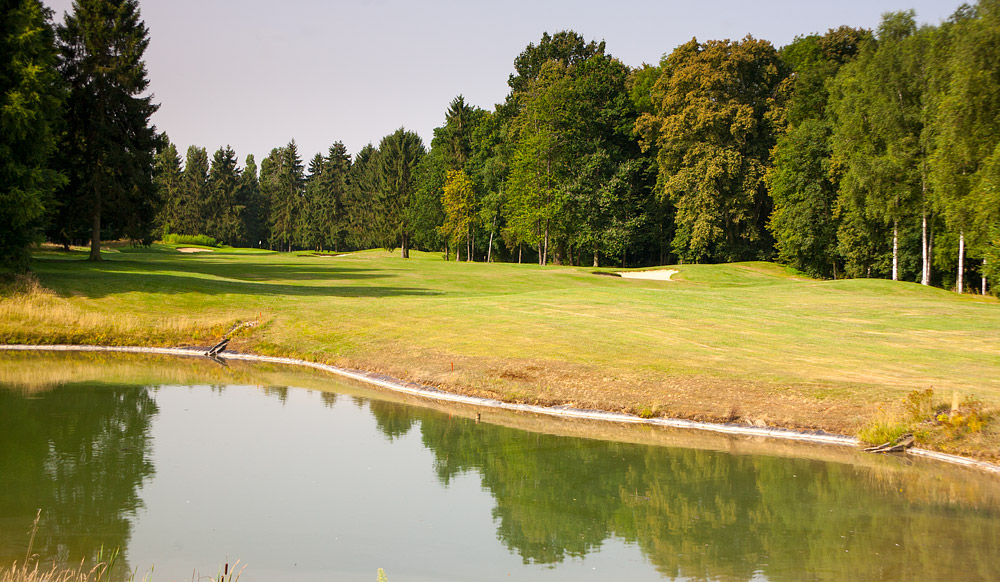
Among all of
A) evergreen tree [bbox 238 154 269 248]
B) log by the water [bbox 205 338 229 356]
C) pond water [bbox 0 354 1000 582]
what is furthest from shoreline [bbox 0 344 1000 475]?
evergreen tree [bbox 238 154 269 248]

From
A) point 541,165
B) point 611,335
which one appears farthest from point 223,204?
point 611,335

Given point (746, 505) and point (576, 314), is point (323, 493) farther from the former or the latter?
point (576, 314)

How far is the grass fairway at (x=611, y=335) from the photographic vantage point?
17.0 metres

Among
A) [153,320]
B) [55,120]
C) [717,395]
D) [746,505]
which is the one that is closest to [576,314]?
[717,395]

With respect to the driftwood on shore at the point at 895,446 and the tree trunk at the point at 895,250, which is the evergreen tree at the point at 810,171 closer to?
the tree trunk at the point at 895,250

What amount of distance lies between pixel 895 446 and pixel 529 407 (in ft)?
25.4

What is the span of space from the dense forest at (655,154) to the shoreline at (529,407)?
8160 mm

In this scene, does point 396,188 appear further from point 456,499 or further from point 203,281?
point 456,499

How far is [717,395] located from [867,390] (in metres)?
3.17

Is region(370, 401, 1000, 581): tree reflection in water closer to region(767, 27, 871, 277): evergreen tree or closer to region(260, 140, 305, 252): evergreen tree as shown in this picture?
region(767, 27, 871, 277): evergreen tree

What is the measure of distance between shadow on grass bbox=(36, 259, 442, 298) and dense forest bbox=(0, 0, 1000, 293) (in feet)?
8.24

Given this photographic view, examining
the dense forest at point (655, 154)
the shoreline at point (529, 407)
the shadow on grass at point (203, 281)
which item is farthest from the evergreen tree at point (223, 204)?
the shoreline at point (529, 407)

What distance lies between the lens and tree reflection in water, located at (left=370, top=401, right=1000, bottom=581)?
346 inches

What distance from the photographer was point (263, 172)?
166500mm
